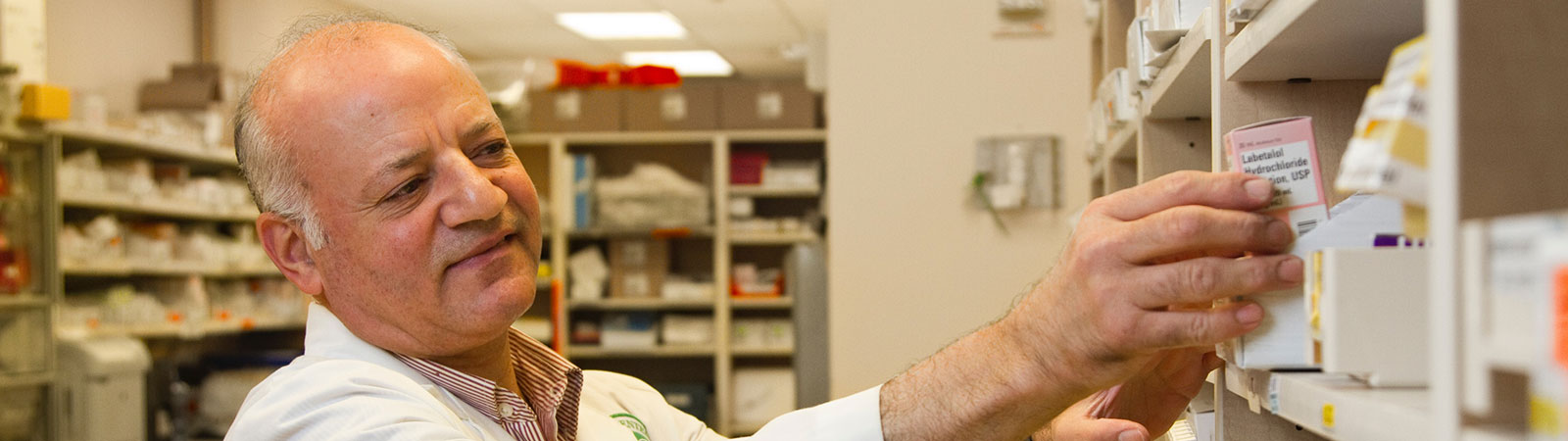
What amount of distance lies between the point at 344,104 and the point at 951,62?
3.21m

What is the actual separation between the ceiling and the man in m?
5.69

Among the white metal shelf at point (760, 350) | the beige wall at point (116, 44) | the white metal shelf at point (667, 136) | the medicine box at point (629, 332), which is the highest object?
the beige wall at point (116, 44)

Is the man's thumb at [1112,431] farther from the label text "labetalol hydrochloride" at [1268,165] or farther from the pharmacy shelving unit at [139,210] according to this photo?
the pharmacy shelving unit at [139,210]

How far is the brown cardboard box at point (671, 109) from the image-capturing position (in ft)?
22.8

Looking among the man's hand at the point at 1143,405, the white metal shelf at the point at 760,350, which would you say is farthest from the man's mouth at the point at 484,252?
the white metal shelf at the point at 760,350

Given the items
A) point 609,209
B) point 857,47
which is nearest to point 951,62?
point 857,47

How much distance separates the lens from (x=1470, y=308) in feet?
1.53

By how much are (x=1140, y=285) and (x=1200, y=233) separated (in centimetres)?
5

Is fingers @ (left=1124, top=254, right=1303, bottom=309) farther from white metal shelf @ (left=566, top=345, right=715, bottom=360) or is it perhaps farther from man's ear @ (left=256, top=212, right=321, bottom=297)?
white metal shelf @ (left=566, top=345, right=715, bottom=360)

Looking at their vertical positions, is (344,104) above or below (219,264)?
above

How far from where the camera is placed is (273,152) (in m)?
1.38

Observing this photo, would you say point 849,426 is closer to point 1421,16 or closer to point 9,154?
point 1421,16

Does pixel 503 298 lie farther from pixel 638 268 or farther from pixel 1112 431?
pixel 638 268

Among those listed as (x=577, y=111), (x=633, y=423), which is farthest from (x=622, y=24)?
(x=633, y=423)
